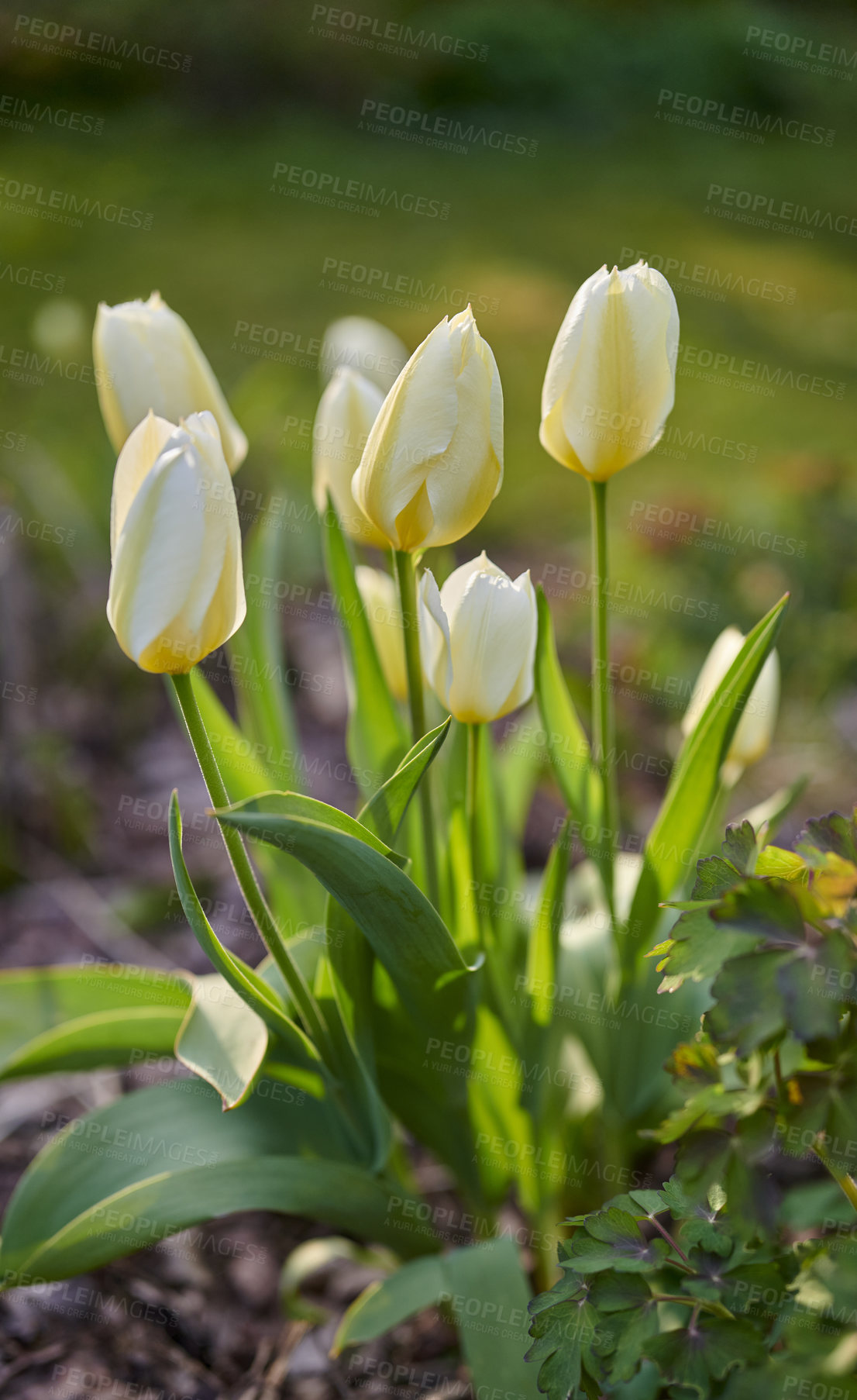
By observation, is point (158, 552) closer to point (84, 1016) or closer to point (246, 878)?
point (246, 878)

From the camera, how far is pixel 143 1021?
1182 mm

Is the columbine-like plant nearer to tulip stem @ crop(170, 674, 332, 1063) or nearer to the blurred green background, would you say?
tulip stem @ crop(170, 674, 332, 1063)

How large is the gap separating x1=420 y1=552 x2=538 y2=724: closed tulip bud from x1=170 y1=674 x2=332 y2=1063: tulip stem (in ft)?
0.73

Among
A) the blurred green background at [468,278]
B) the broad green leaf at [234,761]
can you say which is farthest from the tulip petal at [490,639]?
the blurred green background at [468,278]

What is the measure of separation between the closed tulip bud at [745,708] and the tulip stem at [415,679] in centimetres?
30

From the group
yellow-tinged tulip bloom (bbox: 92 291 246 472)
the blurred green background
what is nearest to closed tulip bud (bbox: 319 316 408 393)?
the blurred green background

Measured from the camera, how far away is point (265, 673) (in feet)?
4.56

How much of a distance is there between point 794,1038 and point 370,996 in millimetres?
479

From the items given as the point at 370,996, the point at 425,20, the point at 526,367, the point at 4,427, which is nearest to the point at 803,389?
the point at 526,367

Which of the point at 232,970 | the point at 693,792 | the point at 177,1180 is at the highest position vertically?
the point at 693,792

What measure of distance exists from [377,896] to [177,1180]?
0.37m

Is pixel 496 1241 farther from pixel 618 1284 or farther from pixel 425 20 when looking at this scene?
pixel 425 20

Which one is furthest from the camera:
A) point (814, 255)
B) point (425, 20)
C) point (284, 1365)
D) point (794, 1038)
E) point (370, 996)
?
point (425, 20)

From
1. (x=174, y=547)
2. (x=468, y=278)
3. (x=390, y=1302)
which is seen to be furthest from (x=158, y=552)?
(x=468, y=278)
